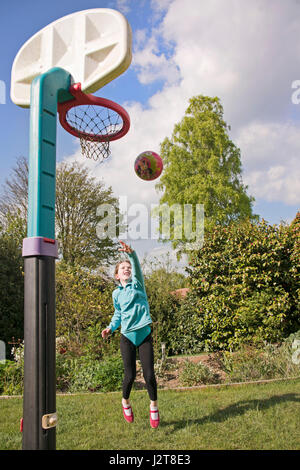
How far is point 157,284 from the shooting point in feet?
33.2

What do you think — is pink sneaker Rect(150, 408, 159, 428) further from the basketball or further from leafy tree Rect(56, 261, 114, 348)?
leafy tree Rect(56, 261, 114, 348)

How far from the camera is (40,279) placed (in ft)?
9.61

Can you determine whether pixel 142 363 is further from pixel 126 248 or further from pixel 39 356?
pixel 39 356

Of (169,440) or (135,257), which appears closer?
(169,440)

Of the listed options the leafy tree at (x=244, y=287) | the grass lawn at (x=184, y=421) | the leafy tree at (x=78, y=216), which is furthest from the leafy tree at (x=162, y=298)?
the leafy tree at (x=78, y=216)

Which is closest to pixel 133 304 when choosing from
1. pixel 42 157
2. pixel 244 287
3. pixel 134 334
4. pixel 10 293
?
pixel 134 334

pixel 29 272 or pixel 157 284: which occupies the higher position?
pixel 29 272

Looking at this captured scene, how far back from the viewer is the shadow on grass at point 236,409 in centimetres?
414

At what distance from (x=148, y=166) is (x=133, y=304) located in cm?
191

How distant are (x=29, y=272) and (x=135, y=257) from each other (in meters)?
1.38

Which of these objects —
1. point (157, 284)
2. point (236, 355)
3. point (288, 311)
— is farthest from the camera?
point (157, 284)
